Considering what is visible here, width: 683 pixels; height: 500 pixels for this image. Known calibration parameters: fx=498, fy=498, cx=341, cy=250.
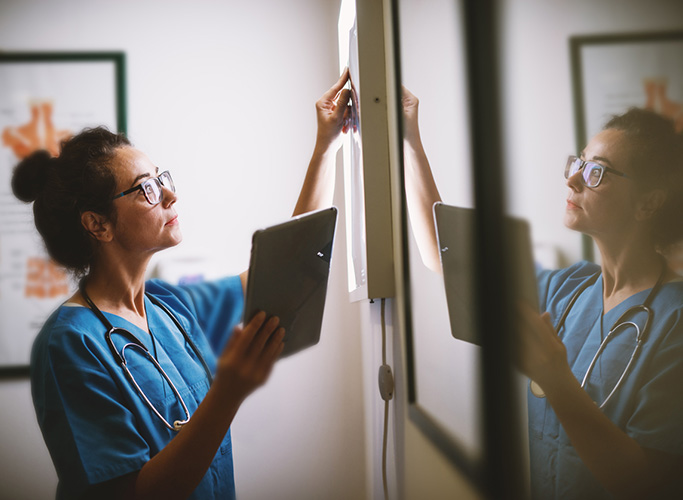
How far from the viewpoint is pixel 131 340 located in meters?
1.04

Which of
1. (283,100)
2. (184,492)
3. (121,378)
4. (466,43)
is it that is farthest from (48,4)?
(466,43)

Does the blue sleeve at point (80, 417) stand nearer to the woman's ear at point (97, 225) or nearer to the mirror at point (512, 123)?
the woman's ear at point (97, 225)

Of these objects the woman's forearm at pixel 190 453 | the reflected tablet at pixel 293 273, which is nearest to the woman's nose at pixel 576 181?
the reflected tablet at pixel 293 273

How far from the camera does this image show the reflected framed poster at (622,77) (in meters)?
0.21

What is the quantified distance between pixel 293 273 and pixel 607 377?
1.91 ft

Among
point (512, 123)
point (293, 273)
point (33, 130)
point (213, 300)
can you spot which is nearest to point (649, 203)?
point (512, 123)

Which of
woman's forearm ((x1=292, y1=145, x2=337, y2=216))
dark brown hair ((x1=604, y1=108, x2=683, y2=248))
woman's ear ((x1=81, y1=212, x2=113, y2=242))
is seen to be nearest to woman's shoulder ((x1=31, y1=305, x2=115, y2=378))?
woman's ear ((x1=81, y1=212, x2=113, y2=242))

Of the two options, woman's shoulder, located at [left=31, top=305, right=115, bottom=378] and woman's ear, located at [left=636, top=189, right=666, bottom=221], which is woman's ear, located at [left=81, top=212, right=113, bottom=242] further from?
woman's ear, located at [left=636, top=189, right=666, bottom=221]

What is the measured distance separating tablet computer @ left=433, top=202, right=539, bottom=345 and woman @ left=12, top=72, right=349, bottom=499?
334mm

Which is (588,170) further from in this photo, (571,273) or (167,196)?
(167,196)

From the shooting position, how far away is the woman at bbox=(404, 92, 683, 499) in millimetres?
217

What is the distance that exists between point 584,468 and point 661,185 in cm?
17

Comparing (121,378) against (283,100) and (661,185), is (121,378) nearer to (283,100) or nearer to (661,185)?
(661,185)

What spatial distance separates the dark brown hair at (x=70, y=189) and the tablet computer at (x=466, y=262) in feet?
2.77
